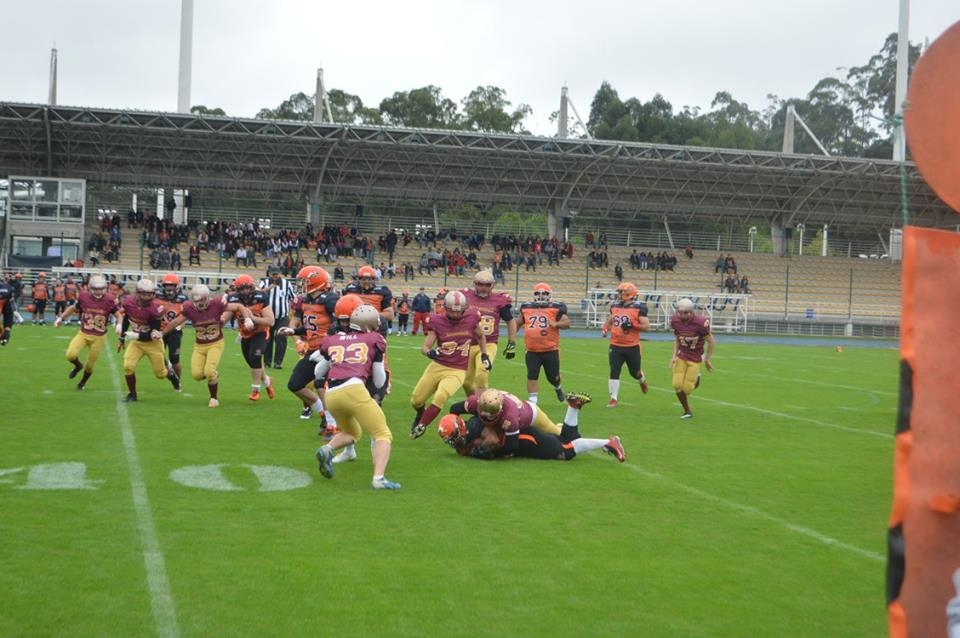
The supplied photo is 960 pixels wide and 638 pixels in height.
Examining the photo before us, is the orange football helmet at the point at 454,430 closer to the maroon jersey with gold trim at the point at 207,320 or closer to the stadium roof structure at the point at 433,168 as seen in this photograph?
the maroon jersey with gold trim at the point at 207,320

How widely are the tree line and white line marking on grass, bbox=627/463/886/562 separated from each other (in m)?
72.7

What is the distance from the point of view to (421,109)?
281 ft

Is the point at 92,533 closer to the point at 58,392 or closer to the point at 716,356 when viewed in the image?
the point at 58,392

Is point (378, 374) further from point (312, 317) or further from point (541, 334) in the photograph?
point (541, 334)

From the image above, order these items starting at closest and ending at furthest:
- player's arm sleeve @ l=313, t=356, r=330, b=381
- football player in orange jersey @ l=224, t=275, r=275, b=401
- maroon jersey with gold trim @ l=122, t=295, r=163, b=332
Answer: player's arm sleeve @ l=313, t=356, r=330, b=381, football player in orange jersey @ l=224, t=275, r=275, b=401, maroon jersey with gold trim @ l=122, t=295, r=163, b=332

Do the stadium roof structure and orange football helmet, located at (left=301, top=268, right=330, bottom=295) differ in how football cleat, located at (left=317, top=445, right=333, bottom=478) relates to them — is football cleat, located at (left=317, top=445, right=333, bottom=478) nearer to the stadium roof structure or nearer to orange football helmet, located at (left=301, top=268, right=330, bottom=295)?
orange football helmet, located at (left=301, top=268, right=330, bottom=295)

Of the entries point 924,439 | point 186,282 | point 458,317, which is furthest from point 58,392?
point 186,282

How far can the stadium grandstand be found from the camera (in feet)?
148

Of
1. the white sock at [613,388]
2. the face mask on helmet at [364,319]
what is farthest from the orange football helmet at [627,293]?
the face mask on helmet at [364,319]

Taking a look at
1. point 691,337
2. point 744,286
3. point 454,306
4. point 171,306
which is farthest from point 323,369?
point 744,286

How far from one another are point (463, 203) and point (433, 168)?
10.9ft

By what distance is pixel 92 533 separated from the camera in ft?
22.3

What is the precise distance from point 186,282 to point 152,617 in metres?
38.1

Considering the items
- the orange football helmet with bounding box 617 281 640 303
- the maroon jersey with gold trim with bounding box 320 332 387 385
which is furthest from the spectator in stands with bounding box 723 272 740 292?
the maroon jersey with gold trim with bounding box 320 332 387 385
